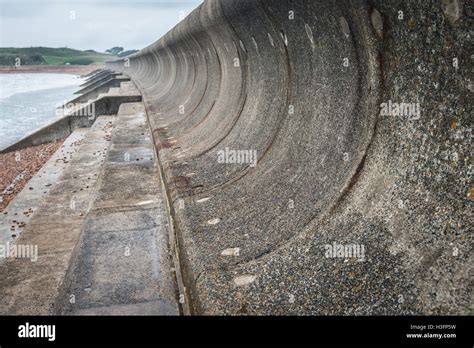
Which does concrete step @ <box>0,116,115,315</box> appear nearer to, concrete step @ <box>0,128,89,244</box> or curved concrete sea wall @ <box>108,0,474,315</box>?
concrete step @ <box>0,128,89,244</box>

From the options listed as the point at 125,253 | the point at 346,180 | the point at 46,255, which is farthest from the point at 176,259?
the point at 346,180

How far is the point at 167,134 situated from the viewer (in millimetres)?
6672

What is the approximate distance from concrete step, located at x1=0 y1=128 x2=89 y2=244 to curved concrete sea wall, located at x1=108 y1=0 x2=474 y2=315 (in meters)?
2.69

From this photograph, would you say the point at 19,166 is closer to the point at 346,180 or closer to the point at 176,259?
the point at 176,259

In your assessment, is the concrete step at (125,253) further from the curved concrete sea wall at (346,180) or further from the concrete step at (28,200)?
the concrete step at (28,200)

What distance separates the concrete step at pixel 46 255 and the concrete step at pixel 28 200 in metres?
0.59

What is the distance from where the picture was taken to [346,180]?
2.48 metres

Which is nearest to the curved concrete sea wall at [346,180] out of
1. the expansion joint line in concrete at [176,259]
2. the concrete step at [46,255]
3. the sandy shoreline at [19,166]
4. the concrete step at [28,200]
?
the expansion joint line in concrete at [176,259]

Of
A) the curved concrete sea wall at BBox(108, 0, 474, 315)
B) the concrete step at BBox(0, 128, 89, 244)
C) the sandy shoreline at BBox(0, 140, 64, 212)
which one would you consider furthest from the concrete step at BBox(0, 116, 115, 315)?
the sandy shoreline at BBox(0, 140, 64, 212)

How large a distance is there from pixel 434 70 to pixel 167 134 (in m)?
5.07

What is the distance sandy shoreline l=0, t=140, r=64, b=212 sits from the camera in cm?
1061

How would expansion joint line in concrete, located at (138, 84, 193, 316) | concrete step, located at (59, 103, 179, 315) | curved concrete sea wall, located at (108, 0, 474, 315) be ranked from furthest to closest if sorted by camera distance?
concrete step, located at (59, 103, 179, 315) → expansion joint line in concrete, located at (138, 84, 193, 316) → curved concrete sea wall, located at (108, 0, 474, 315)
